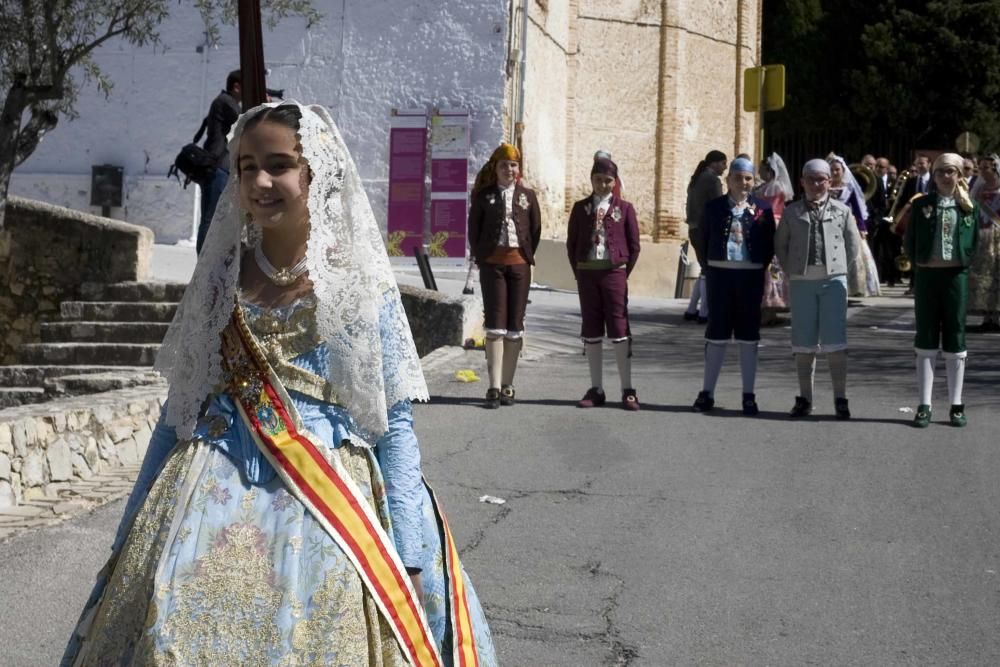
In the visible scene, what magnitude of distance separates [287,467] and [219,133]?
392 inches

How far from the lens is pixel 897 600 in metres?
6.38

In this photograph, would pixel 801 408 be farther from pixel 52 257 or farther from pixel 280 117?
pixel 280 117

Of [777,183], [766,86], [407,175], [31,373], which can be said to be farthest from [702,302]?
[31,373]

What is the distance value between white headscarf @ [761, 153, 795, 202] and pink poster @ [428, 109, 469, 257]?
26.5 feet

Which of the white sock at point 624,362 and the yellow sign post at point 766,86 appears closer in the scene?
the white sock at point 624,362

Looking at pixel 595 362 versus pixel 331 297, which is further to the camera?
pixel 595 362

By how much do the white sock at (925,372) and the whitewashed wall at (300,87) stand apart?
13874 mm

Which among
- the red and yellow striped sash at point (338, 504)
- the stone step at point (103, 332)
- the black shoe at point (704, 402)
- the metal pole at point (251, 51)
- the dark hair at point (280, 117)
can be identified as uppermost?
the metal pole at point (251, 51)

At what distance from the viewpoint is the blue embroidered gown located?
3.23 m

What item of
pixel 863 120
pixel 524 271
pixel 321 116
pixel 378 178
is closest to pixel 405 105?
pixel 378 178

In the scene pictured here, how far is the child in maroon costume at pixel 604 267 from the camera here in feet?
37.7

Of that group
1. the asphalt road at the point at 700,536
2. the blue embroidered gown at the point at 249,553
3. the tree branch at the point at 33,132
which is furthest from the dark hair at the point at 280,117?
the tree branch at the point at 33,132

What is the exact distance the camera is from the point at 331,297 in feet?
11.5

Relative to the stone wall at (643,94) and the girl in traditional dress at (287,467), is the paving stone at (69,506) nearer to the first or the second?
the girl in traditional dress at (287,467)
